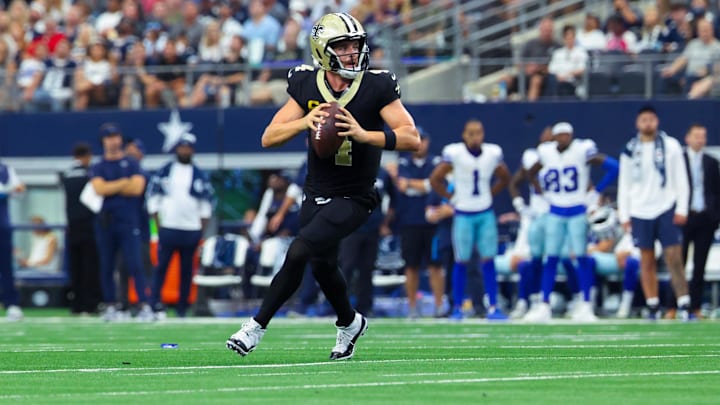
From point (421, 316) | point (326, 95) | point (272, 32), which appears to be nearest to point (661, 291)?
point (421, 316)

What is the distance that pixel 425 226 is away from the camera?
18297mm

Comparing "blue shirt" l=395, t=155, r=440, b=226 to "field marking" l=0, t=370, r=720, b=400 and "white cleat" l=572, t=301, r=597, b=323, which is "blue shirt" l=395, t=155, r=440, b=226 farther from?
"field marking" l=0, t=370, r=720, b=400

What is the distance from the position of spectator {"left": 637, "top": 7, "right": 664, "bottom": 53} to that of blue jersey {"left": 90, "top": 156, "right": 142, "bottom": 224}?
6497 millimetres

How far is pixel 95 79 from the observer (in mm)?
23422

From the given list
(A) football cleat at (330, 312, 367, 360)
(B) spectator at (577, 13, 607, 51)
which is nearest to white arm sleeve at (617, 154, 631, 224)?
(B) spectator at (577, 13, 607, 51)

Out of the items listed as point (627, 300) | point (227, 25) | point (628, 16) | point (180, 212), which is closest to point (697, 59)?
point (628, 16)

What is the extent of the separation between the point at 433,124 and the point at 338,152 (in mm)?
12420

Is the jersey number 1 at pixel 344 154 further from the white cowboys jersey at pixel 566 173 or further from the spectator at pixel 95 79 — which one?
the spectator at pixel 95 79

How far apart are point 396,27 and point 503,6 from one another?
1586 mm

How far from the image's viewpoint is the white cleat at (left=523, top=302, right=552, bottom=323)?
16.5m

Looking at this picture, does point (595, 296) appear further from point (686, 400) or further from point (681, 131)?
point (686, 400)

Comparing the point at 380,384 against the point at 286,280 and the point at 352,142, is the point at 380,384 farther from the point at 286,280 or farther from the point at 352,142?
the point at 352,142

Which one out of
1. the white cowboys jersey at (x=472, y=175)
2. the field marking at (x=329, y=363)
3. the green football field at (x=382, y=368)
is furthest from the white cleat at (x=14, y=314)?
the field marking at (x=329, y=363)

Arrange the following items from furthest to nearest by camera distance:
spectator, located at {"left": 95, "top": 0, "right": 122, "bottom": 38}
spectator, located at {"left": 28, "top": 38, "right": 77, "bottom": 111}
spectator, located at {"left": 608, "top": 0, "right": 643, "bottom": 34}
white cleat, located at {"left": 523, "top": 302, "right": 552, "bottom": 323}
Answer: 1. spectator, located at {"left": 95, "top": 0, "right": 122, "bottom": 38}
2. spectator, located at {"left": 28, "top": 38, "right": 77, "bottom": 111}
3. spectator, located at {"left": 608, "top": 0, "right": 643, "bottom": 34}
4. white cleat, located at {"left": 523, "top": 302, "right": 552, "bottom": 323}
